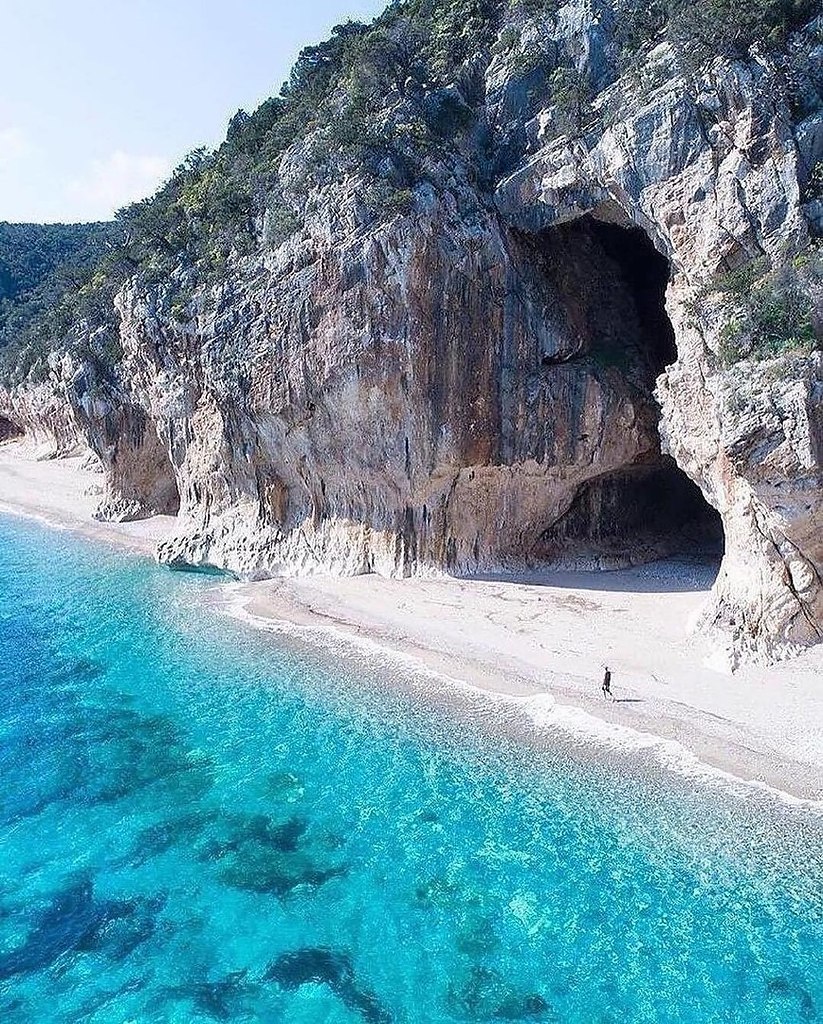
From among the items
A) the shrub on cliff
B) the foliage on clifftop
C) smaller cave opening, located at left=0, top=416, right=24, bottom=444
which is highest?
the foliage on clifftop

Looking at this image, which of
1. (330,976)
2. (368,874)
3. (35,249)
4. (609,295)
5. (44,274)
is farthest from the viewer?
(35,249)

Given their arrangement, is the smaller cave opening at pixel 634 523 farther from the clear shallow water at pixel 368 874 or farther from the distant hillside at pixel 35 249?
the distant hillside at pixel 35 249

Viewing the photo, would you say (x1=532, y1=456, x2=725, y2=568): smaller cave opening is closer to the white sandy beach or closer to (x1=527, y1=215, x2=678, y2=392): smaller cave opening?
the white sandy beach

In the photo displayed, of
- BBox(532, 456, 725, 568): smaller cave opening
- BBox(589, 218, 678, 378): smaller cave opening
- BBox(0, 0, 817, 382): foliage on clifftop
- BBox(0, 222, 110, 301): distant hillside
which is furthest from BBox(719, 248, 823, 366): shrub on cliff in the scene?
BBox(0, 222, 110, 301): distant hillside

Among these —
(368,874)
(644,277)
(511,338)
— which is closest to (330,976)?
(368,874)


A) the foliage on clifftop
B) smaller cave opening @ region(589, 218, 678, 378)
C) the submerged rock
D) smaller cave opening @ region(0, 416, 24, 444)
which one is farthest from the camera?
smaller cave opening @ region(0, 416, 24, 444)

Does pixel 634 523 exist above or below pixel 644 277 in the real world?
below

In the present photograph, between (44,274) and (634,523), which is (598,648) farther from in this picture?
(44,274)
